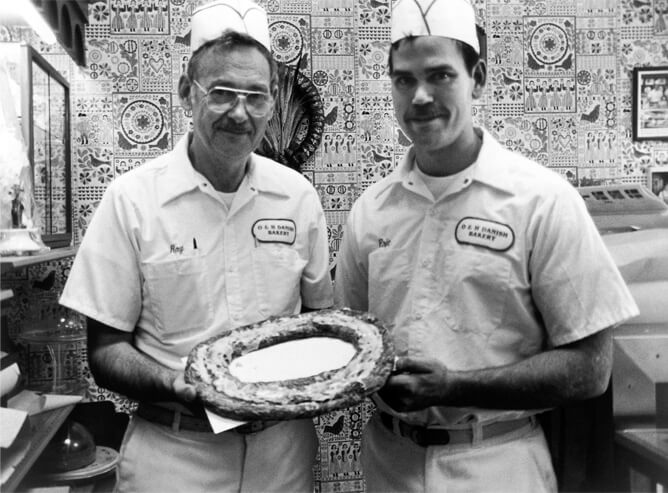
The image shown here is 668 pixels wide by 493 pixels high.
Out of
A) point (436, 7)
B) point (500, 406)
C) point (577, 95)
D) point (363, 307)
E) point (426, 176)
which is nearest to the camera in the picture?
point (500, 406)

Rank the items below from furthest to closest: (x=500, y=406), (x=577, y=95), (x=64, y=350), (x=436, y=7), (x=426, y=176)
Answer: (x=577, y=95)
(x=64, y=350)
(x=426, y=176)
(x=436, y=7)
(x=500, y=406)

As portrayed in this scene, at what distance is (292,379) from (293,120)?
2.10 metres

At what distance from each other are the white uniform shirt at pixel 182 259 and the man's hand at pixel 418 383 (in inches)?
19.4

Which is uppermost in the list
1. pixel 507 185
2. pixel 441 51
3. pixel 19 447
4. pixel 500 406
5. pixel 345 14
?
pixel 345 14

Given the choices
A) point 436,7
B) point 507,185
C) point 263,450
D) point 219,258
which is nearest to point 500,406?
point 507,185

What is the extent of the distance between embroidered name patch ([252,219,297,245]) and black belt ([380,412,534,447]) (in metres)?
0.60

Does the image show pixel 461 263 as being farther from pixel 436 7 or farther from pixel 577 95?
pixel 577 95

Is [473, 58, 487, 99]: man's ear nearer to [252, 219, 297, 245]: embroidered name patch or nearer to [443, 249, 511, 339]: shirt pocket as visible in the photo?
[443, 249, 511, 339]: shirt pocket

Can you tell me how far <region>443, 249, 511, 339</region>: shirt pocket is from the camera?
1626mm

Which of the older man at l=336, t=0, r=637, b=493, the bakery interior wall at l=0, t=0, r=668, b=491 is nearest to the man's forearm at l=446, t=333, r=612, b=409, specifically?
the older man at l=336, t=0, r=637, b=493

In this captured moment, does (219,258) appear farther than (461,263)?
Yes

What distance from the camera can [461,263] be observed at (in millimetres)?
1660

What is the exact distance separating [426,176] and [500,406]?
0.61 metres

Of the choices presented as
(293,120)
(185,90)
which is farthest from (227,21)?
(293,120)
